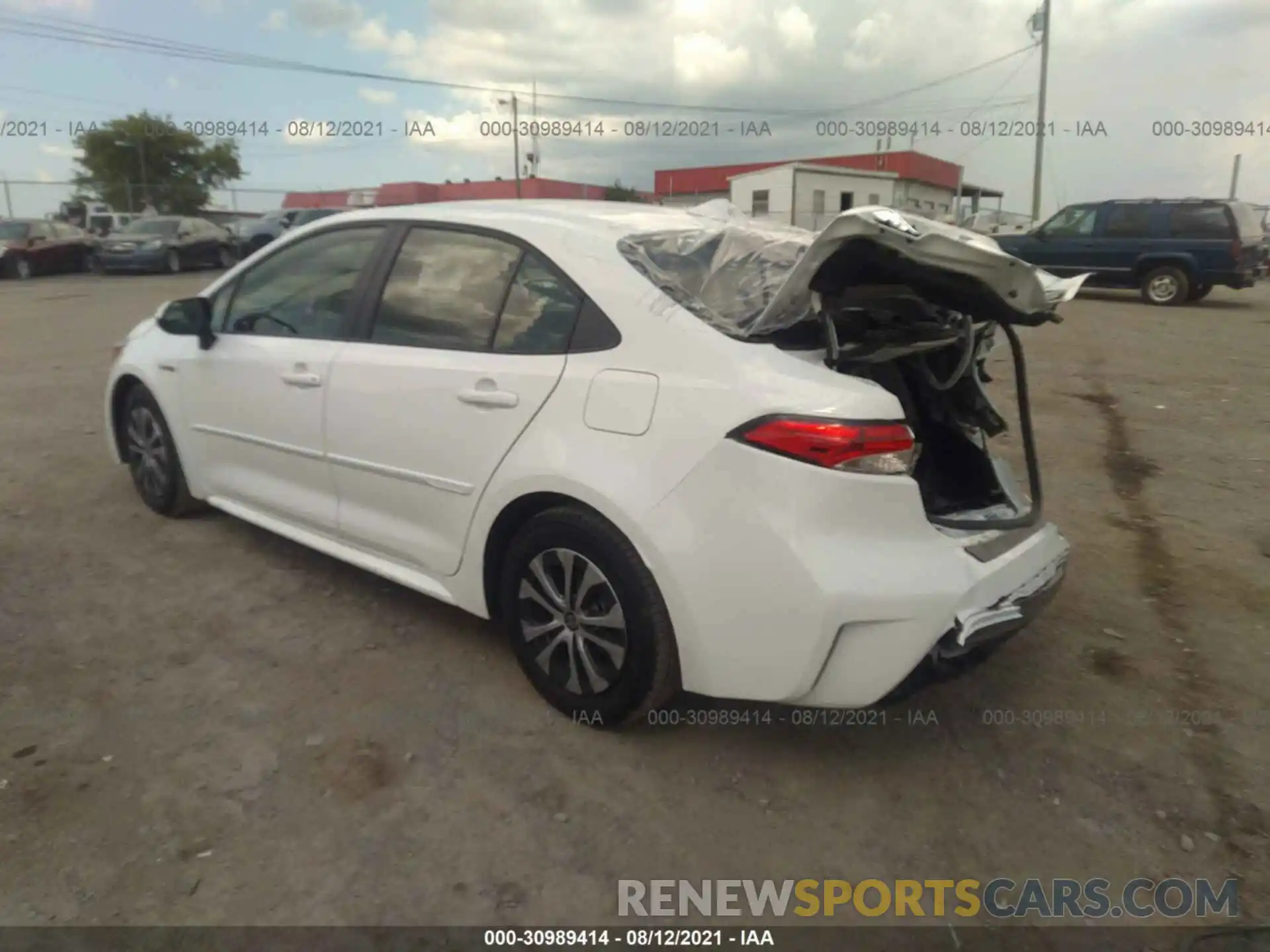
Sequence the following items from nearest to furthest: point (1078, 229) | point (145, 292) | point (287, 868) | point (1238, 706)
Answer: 1. point (287, 868)
2. point (1238, 706)
3. point (1078, 229)
4. point (145, 292)

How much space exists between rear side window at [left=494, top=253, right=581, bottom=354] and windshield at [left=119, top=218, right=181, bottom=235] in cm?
2359

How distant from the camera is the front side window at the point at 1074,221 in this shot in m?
16.1

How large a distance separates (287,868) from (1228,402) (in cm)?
841

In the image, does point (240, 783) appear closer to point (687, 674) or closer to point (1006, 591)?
point (687, 674)

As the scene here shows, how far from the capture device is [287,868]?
7.95ft

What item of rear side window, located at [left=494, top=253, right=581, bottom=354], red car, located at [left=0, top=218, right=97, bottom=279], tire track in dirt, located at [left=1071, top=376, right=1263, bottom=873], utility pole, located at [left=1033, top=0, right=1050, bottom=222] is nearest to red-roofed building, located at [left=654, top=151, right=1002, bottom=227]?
utility pole, located at [left=1033, top=0, right=1050, bottom=222]

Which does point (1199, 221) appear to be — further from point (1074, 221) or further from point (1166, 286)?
point (1074, 221)

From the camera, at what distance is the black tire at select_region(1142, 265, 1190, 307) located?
50.8 ft

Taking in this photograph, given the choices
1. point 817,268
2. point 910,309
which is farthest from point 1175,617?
point 817,268

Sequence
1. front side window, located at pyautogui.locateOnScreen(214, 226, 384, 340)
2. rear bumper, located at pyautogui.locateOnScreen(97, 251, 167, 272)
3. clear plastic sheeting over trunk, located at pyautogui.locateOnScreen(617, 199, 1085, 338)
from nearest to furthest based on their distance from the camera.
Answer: clear plastic sheeting over trunk, located at pyautogui.locateOnScreen(617, 199, 1085, 338)
front side window, located at pyautogui.locateOnScreen(214, 226, 384, 340)
rear bumper, located at pyautogui.locateOnScreen(97, 251, 167, 272)

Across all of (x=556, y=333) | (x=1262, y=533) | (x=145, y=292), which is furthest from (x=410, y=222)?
(x=145, y=292)

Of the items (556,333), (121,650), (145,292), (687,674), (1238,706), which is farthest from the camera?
(145,292)

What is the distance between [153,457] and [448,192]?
43.9 metres

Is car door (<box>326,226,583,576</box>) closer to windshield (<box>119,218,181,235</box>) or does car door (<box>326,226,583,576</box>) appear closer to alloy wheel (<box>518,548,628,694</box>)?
alloy wheel (<box>518,548,628,694</box>)
